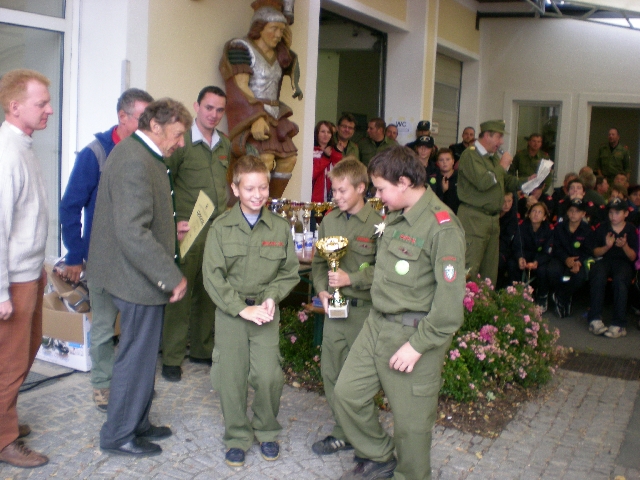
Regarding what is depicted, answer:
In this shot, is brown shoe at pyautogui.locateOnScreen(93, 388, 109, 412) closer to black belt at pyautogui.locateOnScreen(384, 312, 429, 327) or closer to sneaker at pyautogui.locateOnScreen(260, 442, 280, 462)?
sneaker at pyautogui.locateOnScreen(260, 442, 280, 462)

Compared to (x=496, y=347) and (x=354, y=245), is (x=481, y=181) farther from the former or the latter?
(x=354, y=245)

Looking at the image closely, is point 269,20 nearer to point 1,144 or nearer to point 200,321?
point 200,321

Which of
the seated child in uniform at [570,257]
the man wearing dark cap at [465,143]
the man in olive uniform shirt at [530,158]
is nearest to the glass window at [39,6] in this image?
the seated child in uniform at [570,257]

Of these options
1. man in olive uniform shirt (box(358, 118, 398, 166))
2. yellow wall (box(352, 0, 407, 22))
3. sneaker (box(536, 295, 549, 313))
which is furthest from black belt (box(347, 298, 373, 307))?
yellow wall (box(352, 0, 407, 22))

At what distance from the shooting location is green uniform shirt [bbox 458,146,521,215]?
24.0 feet

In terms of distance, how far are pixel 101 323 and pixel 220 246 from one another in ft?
3.21

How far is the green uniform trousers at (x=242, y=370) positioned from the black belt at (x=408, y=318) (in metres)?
0.81

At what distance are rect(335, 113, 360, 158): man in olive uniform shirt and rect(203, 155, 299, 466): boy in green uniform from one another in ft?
15.8

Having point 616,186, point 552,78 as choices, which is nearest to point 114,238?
point 616,186

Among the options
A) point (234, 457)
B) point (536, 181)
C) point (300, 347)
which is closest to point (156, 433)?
point (234, 457)

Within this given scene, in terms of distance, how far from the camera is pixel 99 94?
5516mm

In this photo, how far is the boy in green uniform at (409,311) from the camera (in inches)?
121

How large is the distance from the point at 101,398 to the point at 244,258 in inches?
53.1

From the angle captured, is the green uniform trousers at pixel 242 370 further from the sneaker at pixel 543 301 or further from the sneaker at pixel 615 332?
the sneaker at pixel 543 301
